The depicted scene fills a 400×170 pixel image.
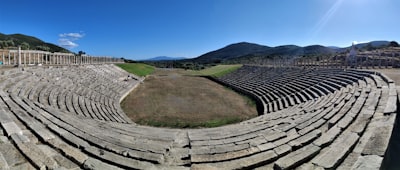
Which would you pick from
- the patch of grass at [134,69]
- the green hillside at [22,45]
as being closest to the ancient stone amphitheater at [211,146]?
the patch of grass at [134,69]

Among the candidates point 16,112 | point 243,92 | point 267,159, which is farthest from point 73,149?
point 243,92

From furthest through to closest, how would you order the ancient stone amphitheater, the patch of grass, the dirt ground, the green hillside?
the green hillside, the patch of grass, the dirt ground, the ancient stone amphitheater

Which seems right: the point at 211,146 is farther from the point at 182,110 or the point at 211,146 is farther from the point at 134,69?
the point at 134,69

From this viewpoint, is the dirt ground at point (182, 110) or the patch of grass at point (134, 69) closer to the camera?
the dirt ground at point (182, 110)

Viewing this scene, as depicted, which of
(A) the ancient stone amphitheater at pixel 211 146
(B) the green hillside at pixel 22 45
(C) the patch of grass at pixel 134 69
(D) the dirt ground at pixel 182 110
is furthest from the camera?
(B) the green hillside at pixel 22 45

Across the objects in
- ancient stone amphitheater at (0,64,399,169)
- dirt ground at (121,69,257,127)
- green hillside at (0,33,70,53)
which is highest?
green hillside at (0,33,70,53)

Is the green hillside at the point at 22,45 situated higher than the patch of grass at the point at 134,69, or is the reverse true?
the green hillside at the point at 22,45

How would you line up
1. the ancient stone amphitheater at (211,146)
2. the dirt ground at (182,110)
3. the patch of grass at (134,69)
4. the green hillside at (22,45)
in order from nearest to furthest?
the ancient stone amphitheater at (211,146) → the dirt ground at (182,110) → the patch of grass at (134,69) → the green hillside at (22,45)

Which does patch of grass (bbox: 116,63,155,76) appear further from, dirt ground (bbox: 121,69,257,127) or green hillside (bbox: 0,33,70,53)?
dirt ground (bbox: 121,69,257,127)

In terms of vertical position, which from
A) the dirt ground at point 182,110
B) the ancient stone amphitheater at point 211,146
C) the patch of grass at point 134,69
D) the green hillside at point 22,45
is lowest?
the dirt ground at point 182,110

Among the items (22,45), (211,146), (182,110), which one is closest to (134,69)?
(22,45)

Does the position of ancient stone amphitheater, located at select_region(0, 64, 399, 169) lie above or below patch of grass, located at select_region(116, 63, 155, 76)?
below

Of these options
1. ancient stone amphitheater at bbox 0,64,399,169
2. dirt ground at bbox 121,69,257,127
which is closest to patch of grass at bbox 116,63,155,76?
dirt ground at bbox 121,69,257,127

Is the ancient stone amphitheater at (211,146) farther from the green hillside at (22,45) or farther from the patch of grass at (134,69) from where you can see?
the green hillside at (22,45)
